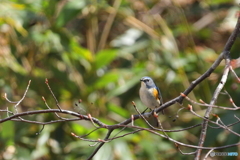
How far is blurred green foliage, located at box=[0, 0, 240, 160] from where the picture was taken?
189 inches

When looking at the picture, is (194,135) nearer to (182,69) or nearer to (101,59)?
(182,69)

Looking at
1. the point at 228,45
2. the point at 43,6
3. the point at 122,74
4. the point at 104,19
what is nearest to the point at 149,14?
the point at 104,19

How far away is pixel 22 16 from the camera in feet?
16.0

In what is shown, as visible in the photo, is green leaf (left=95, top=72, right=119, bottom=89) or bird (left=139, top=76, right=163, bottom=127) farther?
green leaf (left=95, top=72, right=119, bottom=89)

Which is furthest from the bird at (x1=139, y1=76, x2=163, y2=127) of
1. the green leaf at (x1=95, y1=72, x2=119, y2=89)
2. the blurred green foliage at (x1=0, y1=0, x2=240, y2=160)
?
the green leaf at (x1=95, y1=72, x2=119, y2=89)

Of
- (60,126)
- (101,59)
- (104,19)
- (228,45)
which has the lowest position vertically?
(228,45)

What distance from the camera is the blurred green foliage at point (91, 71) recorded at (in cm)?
479

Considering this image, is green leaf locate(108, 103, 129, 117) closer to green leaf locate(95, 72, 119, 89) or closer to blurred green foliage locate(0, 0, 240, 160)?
blurred green foliage locate(0, 0, 240, 160)

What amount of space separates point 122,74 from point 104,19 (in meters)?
1.27

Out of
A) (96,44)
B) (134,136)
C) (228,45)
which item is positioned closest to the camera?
(228,45)

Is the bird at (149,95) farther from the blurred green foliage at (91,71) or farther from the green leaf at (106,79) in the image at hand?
the green leaf at (106,79)

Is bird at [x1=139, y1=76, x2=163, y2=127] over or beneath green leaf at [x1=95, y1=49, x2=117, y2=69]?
beneath

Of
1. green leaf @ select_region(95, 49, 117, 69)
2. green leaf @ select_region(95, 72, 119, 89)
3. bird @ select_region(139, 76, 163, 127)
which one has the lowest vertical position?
bird @ select_region(139, 76, 163, 127)

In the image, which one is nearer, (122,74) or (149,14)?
(122,74)
